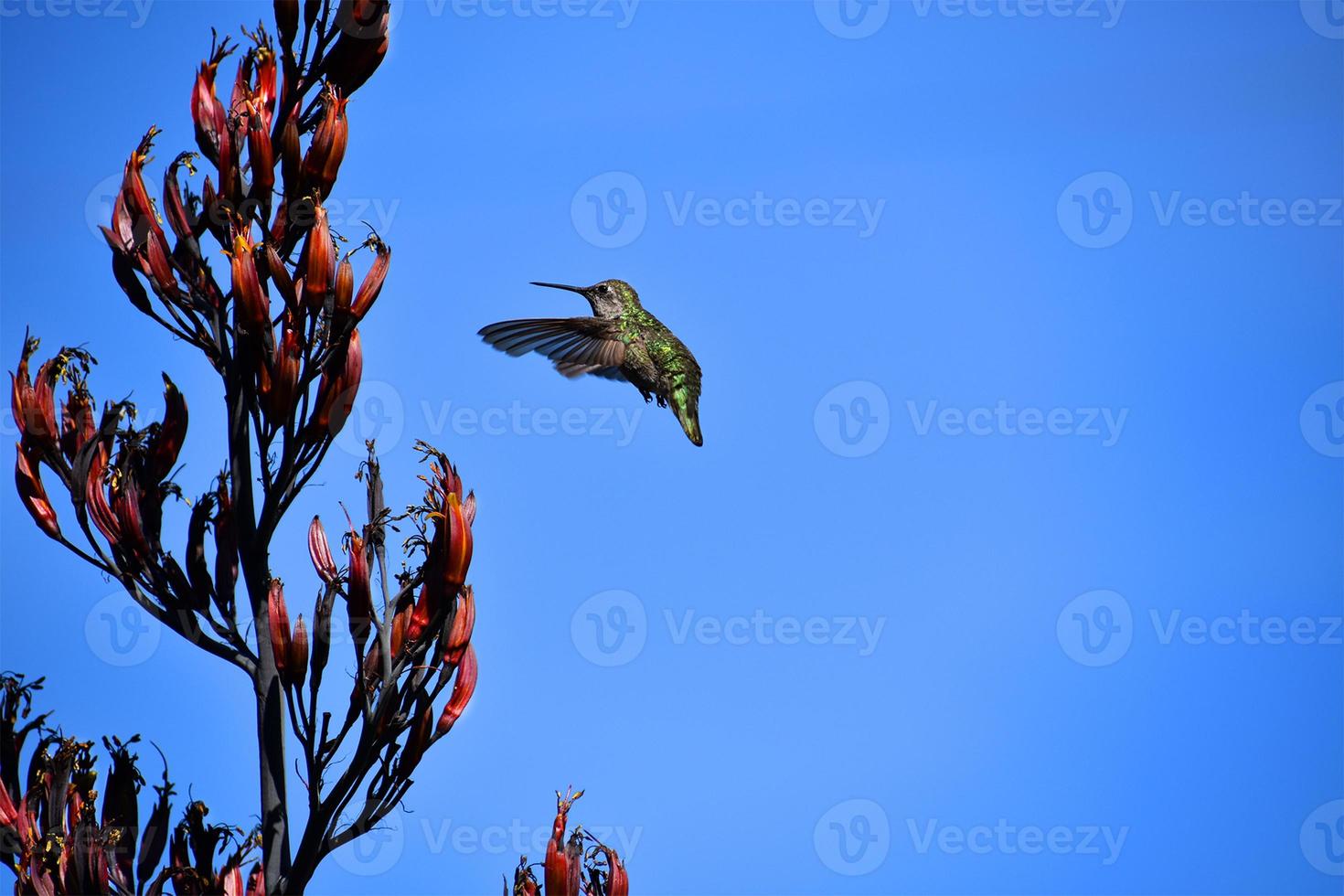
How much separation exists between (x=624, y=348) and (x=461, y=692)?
4.60 meters

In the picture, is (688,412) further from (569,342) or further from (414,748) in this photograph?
(414,748)

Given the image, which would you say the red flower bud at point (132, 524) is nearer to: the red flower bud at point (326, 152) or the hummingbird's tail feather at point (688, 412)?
the red flower bud at point (326, 152)

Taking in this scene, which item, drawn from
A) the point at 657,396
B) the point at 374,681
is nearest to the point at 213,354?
the point at 374,681

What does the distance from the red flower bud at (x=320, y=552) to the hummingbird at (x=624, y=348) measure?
10.3ft

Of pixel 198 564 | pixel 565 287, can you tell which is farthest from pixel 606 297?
pixel 198 564

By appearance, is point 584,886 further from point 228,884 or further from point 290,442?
point 290,442

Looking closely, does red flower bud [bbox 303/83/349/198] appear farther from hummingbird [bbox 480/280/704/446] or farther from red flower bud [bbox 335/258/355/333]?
hummingbird [bbox 480/280/704/446]

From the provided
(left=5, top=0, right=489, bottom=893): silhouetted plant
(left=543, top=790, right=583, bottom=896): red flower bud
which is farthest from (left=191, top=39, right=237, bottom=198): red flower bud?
(left=543, top=790, right=583, bottom=896): red flower bud

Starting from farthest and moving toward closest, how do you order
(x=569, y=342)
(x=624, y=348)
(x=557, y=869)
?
1. (x=624, y=348)
2. (x=569, y=342)
3. (x=557, y=869)

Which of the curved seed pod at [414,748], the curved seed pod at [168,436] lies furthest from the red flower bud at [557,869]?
the curved seed pod at [168,436]

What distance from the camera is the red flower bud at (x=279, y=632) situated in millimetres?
7133

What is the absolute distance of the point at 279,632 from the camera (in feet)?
23.4

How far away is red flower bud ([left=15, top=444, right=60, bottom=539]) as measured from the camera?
303 inches

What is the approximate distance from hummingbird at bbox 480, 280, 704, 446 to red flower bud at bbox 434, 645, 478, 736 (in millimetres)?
3423
